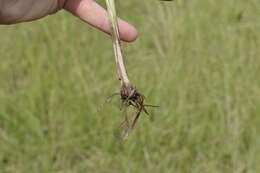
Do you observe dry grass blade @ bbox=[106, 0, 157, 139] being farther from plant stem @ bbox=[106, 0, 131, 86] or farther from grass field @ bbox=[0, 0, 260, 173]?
grass field @ bbox=[0, 0, 260, 173]

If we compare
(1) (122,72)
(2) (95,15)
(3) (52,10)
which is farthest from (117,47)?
(3) (52,10)

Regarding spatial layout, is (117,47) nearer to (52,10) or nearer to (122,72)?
(122,72)

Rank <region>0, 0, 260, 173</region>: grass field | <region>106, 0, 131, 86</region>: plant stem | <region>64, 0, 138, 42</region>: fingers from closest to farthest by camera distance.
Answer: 1. <region>106, 0, 131, 86</region>: plant stem
2. <region>64, 0, 138, 42</region>: fingers
3. <region>0, 0, 260, 173</region>: grass field

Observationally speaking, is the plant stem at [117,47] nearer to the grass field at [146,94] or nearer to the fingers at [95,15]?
the fingers at [95,15]

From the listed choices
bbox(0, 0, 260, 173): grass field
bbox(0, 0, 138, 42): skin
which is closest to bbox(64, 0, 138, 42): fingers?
bbox(0, 0, 138, 42): skin

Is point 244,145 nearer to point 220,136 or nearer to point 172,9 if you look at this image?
point 220,136

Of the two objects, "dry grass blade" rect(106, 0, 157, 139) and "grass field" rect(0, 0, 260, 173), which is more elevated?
"dry grass blade" rect(106, 0, 157, 139)
